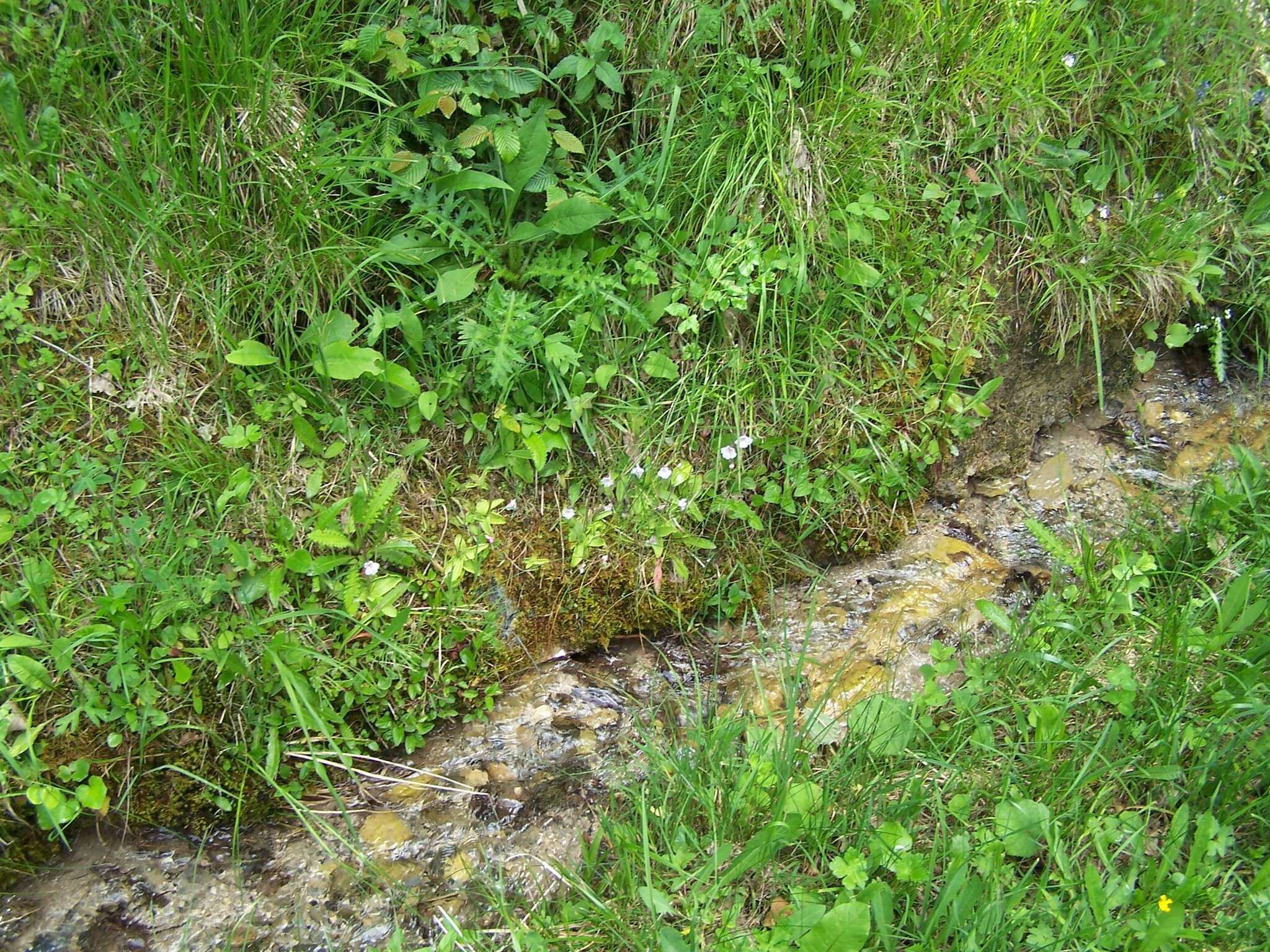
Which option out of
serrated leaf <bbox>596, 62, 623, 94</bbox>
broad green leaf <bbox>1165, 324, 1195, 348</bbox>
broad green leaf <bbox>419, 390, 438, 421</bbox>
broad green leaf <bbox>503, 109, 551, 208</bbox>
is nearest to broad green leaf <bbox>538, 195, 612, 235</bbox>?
broad green leaf <bbox>503, 109, 551, 208</bbox>

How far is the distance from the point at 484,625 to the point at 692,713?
28.7 inches

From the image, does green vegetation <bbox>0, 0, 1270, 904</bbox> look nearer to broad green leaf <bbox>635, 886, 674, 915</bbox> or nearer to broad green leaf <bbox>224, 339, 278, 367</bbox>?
broad green leaf <bbox>224, 339, 278, 367</bbox>

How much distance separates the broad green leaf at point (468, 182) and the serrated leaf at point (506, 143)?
8 cm

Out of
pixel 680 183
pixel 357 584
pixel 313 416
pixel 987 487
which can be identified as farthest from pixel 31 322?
pixel 987 487

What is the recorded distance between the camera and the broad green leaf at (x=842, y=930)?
6.05ft

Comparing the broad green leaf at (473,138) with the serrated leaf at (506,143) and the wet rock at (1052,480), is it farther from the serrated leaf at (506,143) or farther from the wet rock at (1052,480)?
the wet rock at (1052,480)

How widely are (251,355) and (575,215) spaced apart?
1131 mm

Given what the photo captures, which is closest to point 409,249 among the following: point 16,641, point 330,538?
point 330,538

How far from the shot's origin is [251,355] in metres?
2.63

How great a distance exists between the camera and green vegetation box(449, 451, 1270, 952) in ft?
6.41

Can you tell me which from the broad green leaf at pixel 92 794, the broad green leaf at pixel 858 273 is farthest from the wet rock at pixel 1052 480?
the broad green leaf at pixel 92 794

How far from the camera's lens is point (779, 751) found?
91.0 inches

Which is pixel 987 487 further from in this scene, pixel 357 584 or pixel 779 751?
pixel 357 584

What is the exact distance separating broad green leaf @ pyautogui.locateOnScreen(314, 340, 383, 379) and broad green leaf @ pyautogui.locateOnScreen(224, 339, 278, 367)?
14 centimetres
